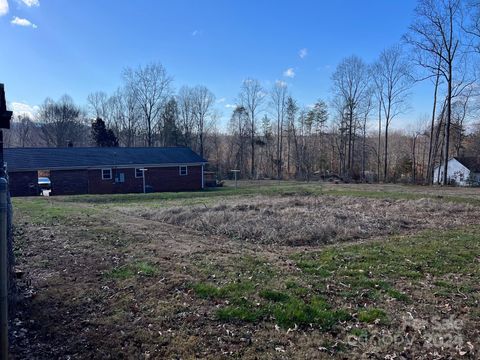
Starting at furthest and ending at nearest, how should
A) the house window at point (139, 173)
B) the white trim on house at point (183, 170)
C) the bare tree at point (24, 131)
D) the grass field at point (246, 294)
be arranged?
1. the bare tree at point (24, 131)
2. the white trim on house at point (183, 170)
3. the house window at point (139, 173)
4. the grass field at point (246, 294)

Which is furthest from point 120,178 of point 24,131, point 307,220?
point 24,131

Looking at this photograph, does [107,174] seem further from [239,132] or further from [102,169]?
[239,132]

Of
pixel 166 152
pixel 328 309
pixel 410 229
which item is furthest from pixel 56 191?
pixel 328 309

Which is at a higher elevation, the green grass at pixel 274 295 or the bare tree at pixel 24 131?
the bare tree at pixel 24 131

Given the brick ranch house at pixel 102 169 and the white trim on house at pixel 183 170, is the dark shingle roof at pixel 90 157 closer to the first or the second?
the brick ranch house at pixel 102 169

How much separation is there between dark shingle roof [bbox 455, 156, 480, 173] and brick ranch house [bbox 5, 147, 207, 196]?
3208 centimetres

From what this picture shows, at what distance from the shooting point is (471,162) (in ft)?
141

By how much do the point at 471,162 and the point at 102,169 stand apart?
41.8 m

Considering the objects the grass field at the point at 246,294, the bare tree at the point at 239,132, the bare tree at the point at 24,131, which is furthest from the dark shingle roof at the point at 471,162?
the bare tree at the point at 24,131

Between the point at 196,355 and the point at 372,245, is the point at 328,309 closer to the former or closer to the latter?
the point at 196,355

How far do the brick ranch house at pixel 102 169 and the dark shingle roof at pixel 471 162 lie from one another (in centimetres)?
3208

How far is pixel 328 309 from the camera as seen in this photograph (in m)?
4.55

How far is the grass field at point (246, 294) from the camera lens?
3734 millimetres

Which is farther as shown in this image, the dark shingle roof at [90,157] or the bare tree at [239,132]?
the bare tree at [239,132]
